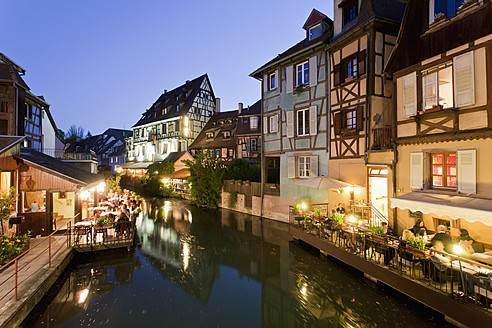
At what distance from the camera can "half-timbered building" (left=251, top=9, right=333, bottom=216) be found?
16156 millimetres

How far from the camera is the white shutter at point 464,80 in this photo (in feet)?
27.1

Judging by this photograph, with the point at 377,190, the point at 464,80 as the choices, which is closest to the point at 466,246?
the point at 464,80

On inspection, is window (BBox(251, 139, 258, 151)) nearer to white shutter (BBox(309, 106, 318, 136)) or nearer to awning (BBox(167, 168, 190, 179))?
awning (BBox(167, 168, 190, 179))

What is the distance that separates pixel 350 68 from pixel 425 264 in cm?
1025

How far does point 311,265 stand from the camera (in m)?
11.1

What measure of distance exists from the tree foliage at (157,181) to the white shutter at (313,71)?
22.6 metres

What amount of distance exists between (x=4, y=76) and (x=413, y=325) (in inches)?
1076

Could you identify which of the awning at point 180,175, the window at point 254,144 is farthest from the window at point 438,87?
the awning at point 180,175

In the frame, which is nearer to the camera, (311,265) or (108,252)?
(311,265)

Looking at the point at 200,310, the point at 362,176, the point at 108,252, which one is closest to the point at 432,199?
the point at 362,176

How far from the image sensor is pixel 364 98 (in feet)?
42.9

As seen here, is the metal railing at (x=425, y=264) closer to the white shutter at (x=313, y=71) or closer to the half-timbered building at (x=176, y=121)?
the white shutter at (x=313, y=71)

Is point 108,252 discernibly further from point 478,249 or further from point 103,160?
point 103,160

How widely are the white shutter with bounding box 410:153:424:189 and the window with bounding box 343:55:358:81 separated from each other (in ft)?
18.6
